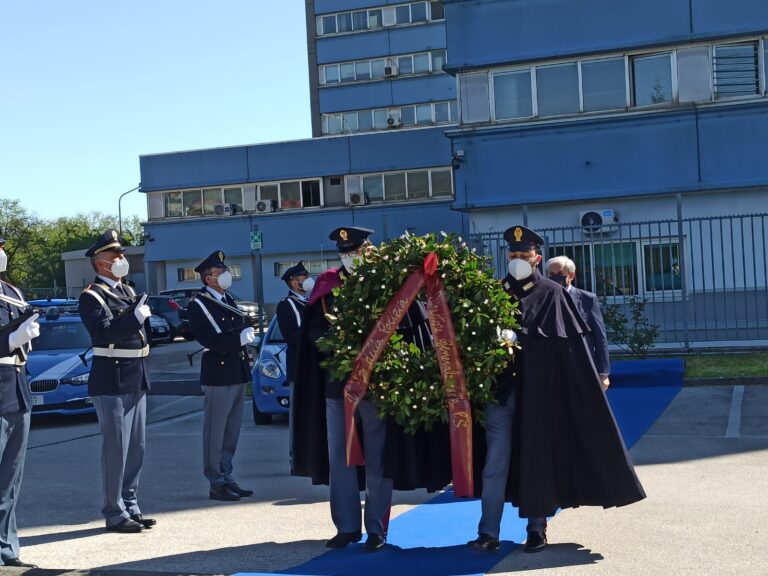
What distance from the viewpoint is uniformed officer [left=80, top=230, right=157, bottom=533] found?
320 inches

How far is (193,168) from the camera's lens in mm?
44812

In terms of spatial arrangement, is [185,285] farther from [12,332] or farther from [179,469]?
[12,332]

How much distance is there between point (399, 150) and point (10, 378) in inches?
1388

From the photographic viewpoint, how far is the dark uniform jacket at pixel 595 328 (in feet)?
31.9

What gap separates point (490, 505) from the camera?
702 centimetres

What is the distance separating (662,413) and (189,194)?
3403 cm

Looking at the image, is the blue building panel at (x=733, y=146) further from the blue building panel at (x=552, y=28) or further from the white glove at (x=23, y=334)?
the white glove at (x=23, y=334)

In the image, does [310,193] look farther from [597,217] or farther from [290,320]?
[290,320]

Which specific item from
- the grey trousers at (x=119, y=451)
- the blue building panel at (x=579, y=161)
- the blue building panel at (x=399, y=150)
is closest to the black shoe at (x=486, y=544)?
the grey trousers at (x=119, y=451)

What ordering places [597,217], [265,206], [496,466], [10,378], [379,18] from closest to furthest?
[496,466] → [10,378] → [597,217] → [265,206] → [379,18]

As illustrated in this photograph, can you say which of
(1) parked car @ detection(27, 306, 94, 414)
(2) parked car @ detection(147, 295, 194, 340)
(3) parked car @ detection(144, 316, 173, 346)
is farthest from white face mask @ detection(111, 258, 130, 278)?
(2) parked car @ detection(147, 295, 194, 340)

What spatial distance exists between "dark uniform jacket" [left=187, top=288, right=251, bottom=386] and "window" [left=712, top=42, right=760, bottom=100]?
51.8 ft

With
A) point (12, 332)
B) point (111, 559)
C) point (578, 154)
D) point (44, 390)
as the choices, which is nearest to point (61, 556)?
point (111, 559)

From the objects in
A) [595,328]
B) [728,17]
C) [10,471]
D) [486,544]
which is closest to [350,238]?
[486,544]
